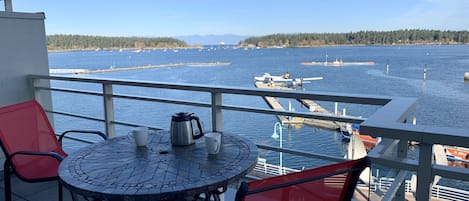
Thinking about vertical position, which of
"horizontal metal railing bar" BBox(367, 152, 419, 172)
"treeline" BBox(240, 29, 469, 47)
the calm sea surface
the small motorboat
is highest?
"treeline" BBox(240, 29, 469, 47)

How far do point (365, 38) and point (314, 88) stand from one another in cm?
554

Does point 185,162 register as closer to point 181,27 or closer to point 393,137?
point 393,137

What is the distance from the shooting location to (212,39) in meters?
28.8

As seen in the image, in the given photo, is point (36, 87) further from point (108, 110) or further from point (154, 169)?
point (154, 169)

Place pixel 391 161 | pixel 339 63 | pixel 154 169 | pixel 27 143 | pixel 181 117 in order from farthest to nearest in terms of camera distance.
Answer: pixel 339 63
pixel 27 143
pixel 181 117
pixel 154 169
pixel 391 161

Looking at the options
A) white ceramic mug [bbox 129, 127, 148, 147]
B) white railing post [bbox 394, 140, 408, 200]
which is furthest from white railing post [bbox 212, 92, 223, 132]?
white railing post [bbox 394, 140, 408, 200]

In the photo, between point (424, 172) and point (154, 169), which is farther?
point (154, 169)

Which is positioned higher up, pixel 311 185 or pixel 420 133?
pixel 420 133

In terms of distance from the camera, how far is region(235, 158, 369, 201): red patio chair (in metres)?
0.87

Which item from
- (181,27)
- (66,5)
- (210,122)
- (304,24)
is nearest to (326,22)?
(304,24)

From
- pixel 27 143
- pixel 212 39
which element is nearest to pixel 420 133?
pixel 27 143

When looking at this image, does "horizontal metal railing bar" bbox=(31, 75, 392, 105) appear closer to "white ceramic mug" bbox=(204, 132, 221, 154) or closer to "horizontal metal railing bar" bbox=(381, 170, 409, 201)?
"horizontal metal railing bar" bbox=(381, 170, 409, 201)

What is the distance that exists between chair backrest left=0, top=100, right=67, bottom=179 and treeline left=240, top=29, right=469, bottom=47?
17.8m

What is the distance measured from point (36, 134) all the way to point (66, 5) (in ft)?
82.9
